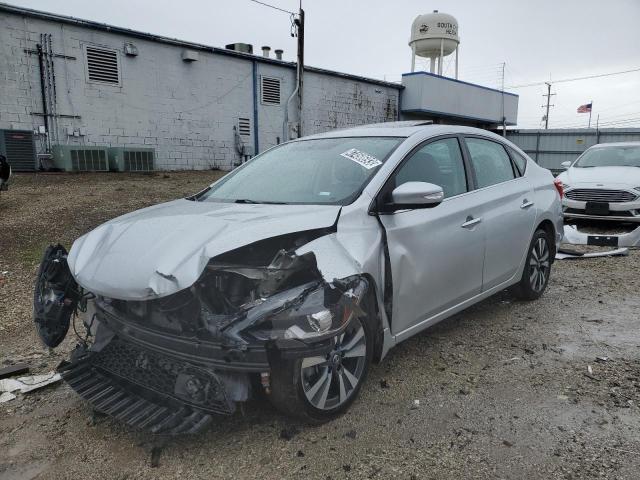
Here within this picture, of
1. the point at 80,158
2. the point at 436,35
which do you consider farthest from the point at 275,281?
the point at 436,35

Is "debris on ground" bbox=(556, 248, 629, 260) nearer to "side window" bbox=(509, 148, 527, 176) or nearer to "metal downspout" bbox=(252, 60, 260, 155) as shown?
"side window" bbox=(509, 148, 527, 176)

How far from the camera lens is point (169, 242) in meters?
2.51

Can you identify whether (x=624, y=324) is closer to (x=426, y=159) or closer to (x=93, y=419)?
(x=426, y=159)

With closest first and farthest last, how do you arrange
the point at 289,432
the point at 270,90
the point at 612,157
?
the point at 289,432
the point at 612,157
the point at 270,90

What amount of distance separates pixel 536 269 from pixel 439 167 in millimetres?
1793

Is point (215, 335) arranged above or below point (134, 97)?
below

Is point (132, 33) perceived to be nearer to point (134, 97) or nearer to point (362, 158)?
point (134, 97)

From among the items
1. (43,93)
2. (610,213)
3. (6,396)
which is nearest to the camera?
(6,396)

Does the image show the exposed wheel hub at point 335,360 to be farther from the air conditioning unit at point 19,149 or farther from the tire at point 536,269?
the air conditioning unit at point 19,149

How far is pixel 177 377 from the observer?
96.7 inches

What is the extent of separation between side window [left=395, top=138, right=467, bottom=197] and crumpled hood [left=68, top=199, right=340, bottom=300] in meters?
0.75

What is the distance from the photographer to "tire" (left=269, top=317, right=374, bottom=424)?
2.48 m

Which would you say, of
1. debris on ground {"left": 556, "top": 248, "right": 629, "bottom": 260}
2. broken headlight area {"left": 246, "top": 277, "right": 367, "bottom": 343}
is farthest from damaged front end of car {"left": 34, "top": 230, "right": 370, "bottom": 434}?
debris on ground {"left": 556, "top": 248, "right": 629, "bottom": 260}

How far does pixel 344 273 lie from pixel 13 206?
8.34 m
